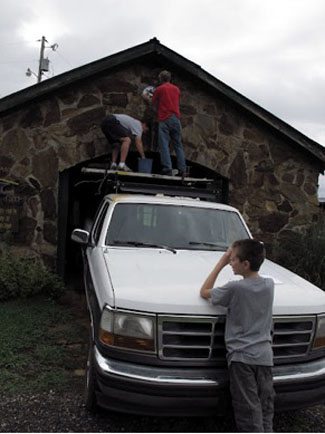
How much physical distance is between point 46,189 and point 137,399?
20.3 ft

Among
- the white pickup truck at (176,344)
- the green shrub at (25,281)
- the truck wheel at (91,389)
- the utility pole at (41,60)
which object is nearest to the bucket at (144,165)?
the green shrub at (25,281)

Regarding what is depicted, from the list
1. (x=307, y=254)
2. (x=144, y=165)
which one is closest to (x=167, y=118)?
(x=144, y=165)

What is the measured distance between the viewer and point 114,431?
381 centimetres

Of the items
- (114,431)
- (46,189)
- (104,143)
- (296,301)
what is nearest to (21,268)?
(46,189)

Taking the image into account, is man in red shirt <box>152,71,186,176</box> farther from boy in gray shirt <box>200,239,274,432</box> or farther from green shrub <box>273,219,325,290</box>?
boy in gray shirt <box>200,239,274,432</box>

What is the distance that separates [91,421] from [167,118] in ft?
19.8

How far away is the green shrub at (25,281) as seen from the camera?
25.2 ft

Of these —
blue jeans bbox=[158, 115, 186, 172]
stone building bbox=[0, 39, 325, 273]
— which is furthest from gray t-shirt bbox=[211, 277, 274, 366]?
stone building bbox=[0, 39, 325, 273]

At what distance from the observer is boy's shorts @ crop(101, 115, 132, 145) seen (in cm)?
842

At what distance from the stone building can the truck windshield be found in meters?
3.77

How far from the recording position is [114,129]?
8.46 metres

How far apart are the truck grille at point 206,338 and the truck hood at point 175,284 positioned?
0.07 meters

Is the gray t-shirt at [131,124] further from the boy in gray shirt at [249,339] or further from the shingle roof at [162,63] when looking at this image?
the boy in gray shirt at [249,339]

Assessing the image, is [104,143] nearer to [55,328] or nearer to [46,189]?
[46,189]
